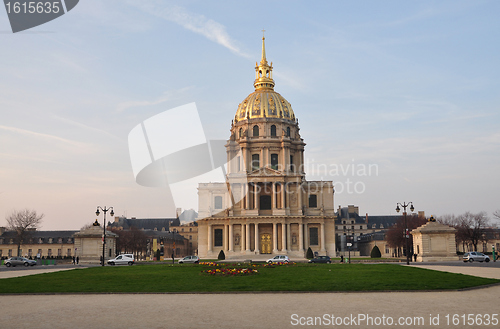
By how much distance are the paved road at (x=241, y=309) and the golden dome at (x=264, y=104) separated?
259 ft

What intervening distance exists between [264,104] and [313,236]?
28.6 m

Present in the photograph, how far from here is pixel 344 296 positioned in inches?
741

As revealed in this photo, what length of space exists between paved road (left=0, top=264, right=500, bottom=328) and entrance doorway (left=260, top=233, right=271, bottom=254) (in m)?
67.5

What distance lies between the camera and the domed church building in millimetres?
86125

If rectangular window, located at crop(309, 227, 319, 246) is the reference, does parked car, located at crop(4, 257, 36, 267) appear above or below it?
below

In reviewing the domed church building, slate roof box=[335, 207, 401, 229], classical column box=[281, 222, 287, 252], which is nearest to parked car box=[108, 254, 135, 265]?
the domed church building

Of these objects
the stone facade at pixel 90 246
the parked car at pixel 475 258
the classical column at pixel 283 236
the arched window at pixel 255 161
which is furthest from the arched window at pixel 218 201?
the parked car at pixel 475 258

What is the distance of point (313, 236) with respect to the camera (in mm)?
88500

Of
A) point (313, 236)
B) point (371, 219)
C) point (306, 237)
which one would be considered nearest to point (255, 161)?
point (306, 237)

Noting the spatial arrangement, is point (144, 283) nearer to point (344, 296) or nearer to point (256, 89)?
point (344, 296)

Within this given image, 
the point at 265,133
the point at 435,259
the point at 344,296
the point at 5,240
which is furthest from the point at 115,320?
the point at 5,240

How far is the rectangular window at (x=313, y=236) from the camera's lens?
88.1 meters

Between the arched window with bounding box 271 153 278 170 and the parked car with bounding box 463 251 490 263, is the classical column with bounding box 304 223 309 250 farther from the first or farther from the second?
the parked car with bounding box 463 251 490 263

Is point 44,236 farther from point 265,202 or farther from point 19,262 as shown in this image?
point 19,262
